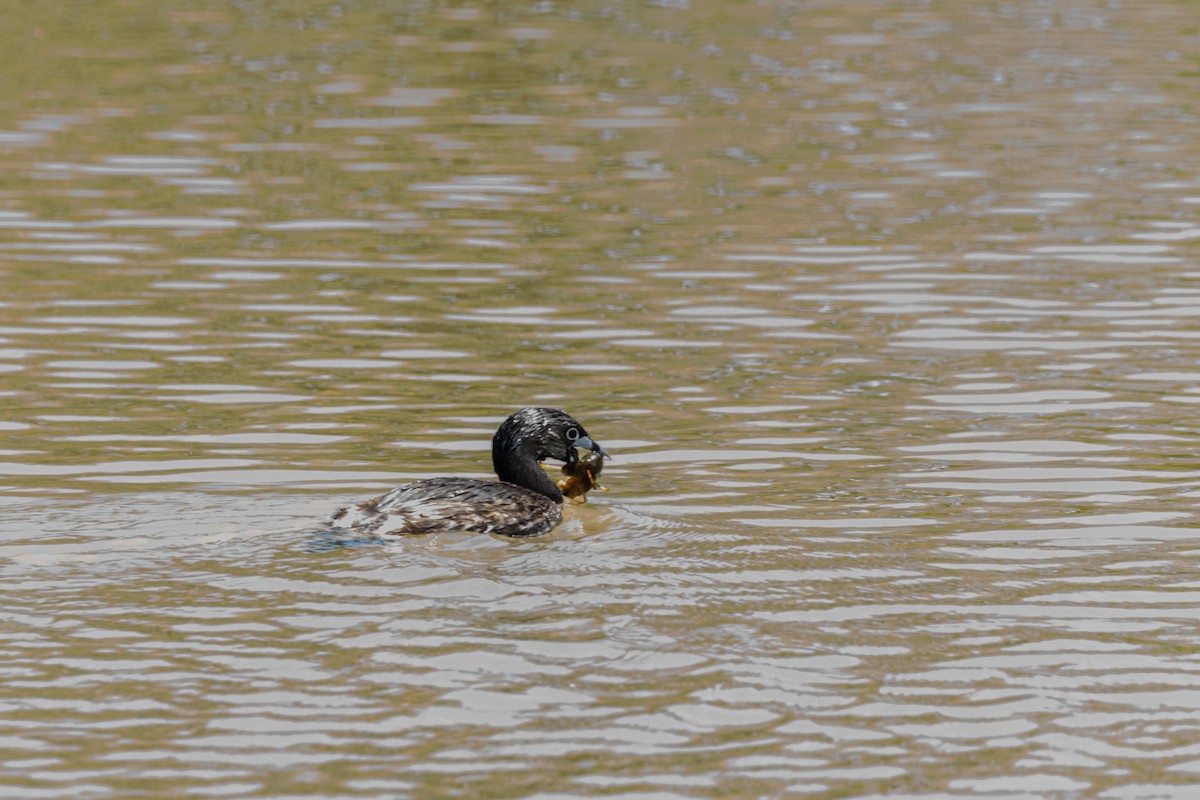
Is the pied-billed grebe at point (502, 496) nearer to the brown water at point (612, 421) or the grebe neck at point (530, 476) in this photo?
the grebe neck at point (530, 476)

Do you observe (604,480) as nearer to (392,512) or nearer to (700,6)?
(392,512)

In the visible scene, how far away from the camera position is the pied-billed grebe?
39.4 ft

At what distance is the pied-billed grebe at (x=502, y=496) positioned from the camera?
39.4ft

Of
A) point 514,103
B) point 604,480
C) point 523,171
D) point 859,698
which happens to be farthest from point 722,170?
point 859,698

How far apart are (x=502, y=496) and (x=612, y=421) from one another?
3.08 meters

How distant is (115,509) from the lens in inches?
492

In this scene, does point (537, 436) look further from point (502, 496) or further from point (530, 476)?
point (502, 496)

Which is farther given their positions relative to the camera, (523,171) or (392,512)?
(523,171)

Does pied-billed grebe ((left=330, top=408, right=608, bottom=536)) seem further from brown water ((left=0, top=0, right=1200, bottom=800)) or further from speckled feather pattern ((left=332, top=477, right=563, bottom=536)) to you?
brown water ((left=0, top=0, right=1200, bottom=800))

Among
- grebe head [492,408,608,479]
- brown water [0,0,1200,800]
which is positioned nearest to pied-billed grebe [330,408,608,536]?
grebe head [492,408,608,479]

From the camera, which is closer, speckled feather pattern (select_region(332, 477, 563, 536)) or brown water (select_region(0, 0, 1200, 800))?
brown water (select_region(0, 0, 1200, 800))

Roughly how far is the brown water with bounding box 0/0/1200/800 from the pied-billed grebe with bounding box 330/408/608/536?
22cm

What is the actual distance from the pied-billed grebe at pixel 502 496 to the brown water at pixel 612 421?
0.72 ft

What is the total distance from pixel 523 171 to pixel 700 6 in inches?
675
